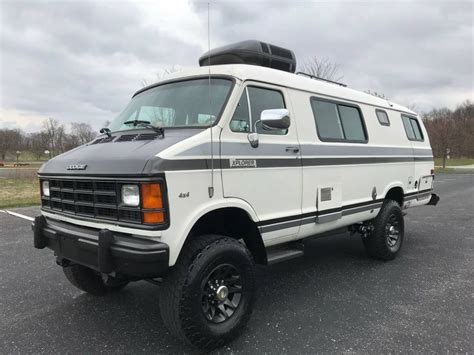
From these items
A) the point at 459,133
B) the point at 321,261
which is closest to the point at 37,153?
the point at 459,133

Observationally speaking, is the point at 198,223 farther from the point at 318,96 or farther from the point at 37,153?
the point at 37,153

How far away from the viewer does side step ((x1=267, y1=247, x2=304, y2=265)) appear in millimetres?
4009

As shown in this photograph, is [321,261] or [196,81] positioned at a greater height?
[196,81]

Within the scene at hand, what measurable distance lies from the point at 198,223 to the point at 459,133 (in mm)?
45764

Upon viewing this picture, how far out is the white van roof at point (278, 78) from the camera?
3914 millimetres

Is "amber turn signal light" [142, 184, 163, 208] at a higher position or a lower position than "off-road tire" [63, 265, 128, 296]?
higher

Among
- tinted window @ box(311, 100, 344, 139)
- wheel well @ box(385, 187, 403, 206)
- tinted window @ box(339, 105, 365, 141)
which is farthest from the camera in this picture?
wheel well @ box(385, 187, 403, 206)

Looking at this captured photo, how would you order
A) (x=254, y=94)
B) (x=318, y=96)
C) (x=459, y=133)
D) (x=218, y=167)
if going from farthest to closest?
(x=459, y=133) → (x=318, y=96) → (x=254, y=94) → (x=218, y=167)

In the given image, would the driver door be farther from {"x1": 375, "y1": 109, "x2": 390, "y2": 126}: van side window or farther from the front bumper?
{"x1": 375, "y1": 109, "x2": 390, "y2": 126}: van side window

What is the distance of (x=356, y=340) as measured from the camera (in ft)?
11.4

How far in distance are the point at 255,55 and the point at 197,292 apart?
2.72 metres

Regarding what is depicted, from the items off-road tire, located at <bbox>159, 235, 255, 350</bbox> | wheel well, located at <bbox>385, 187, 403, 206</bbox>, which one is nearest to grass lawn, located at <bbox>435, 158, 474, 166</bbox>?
wheel well, located at <bbox>385, 187, 403, 206</bbox>

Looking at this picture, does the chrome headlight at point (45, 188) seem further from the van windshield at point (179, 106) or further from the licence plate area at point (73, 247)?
the van windshield at point (179, 106)

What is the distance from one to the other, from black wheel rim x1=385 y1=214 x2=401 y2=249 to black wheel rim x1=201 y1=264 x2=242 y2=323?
3246 millimetres
